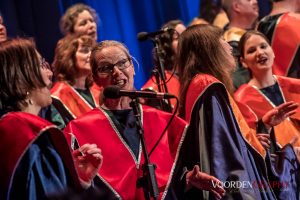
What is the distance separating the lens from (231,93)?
3.86 metres

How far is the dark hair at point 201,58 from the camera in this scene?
3744 mm

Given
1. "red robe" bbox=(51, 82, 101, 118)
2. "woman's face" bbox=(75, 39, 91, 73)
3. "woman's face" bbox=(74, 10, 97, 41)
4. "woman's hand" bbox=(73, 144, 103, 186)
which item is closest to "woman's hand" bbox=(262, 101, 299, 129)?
"woman's hand" bbox=(73, 144, 103, 186)

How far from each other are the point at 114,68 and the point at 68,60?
4.91 ft

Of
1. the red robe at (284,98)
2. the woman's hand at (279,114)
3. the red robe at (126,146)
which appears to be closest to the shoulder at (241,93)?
the red robe at (284,98)

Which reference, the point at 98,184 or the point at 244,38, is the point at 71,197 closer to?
the point at 98,184

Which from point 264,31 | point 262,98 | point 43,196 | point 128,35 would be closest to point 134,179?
point 43,196

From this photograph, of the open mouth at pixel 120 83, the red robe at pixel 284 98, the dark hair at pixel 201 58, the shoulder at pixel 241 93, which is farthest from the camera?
the shoulder at pixel 241 93

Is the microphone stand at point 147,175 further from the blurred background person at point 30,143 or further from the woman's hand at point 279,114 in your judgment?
the woman's hand at point 279,114

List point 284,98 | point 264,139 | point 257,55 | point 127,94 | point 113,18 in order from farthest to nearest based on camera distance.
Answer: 1. point 113,18
2. point 257,55
3. point 284,98
4. point 264,139
5. point 127,94

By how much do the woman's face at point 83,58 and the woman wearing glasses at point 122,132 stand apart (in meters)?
1.31

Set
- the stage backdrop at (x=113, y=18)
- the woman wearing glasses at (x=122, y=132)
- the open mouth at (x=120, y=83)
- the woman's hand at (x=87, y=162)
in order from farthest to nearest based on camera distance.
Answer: the stage backdrop at (x=113, y=18), the open mouth at (x=120, y=83), the woman wearing glasses at (x=122, y=132), the woman's hand at (x=87, y=162)

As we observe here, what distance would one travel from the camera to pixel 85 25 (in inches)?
224

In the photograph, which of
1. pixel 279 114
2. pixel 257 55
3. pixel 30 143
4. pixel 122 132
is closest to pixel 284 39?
pixel 257 55

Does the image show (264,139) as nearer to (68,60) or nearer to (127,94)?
(127,94)
